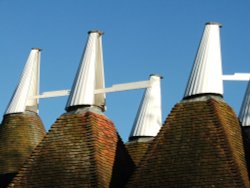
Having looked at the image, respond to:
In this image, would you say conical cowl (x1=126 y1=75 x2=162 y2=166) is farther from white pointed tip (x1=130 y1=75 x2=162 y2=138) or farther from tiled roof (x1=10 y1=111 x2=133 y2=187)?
tiled roof (x1=10 y1=111 x2=133 y2=187)

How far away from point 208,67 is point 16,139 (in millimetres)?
5945

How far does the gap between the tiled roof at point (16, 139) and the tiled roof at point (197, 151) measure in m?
5.01

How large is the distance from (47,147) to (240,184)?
490 centimetres

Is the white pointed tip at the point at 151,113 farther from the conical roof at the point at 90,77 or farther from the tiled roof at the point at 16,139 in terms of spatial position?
the tiled roof at the point at 16,139

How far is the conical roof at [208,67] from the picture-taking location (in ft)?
57.9

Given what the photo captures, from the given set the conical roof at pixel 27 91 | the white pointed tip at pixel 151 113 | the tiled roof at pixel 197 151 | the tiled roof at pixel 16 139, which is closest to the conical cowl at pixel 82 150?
the tiled roof at pixel 197 151

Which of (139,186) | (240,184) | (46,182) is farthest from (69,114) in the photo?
(240,184)

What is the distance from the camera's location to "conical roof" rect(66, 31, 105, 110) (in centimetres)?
1917

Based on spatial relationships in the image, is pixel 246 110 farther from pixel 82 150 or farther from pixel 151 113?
pixel 82 150

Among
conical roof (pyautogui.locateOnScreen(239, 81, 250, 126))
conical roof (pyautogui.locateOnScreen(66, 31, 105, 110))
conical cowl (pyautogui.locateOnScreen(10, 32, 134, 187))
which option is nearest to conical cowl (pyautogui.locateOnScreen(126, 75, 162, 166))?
conical roof (pyautogui.locateOnScreen(66, 31, 105, 110))

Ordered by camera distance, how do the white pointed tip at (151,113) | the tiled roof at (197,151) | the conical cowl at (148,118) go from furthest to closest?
1. the white pointed tip at (151,113)
2. the conical cowl at (148,118)
3. the tiled roof at (197,151)

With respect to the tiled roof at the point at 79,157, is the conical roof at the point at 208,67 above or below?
above

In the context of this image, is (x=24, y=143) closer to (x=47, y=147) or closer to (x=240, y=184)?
(x=47, y=147)

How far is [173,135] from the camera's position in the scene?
17.0 metres
